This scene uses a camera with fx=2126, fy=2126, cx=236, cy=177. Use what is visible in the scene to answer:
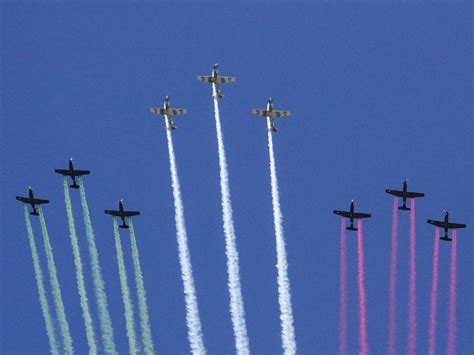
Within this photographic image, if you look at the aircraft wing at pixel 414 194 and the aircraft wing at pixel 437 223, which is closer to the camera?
the aircraft wing at pixel 437 223

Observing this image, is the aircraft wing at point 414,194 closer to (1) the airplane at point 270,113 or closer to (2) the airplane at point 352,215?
(2) the airplane at point 352,215

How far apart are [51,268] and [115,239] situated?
5.11m

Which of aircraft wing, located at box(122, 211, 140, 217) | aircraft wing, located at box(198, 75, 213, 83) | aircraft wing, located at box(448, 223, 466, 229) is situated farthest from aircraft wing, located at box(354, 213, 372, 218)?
aircraft wing, located at box(122, 211, 140, 217)

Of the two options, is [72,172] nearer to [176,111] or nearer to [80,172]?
[80,172]

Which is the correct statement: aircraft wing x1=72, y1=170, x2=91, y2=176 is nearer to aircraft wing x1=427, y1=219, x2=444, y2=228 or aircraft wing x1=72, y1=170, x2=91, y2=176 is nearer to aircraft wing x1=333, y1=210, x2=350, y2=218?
aircraft wing x1=333, y1=210, x2=350, y2=218

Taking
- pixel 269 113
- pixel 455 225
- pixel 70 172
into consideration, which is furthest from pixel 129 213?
pixel 455 225

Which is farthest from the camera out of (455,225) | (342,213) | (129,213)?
(342,213)

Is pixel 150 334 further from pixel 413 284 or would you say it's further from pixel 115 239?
pixel 413 284

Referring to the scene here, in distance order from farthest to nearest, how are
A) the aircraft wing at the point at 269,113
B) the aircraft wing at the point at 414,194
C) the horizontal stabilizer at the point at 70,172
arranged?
the horizontal stabilizer at the point at 70,172 < the aircraft wing at the point at 414,194 < the aircraft wing at the point at 269,113

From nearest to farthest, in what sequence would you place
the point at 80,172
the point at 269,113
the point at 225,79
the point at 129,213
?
the point at 269,113 → the point at 129,213 → the point at 225,79 → the point at 80,172

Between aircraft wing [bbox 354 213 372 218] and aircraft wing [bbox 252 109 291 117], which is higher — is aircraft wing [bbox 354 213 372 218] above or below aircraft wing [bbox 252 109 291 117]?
below

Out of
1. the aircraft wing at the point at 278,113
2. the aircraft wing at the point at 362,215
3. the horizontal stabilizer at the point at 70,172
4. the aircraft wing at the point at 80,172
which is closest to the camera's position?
the aircraft wing at the point at 278,113

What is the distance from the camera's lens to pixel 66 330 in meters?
138

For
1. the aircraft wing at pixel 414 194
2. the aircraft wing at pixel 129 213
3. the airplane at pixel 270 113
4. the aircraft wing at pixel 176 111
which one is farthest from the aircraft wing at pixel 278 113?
the aircraft wing at pixel 129 213
